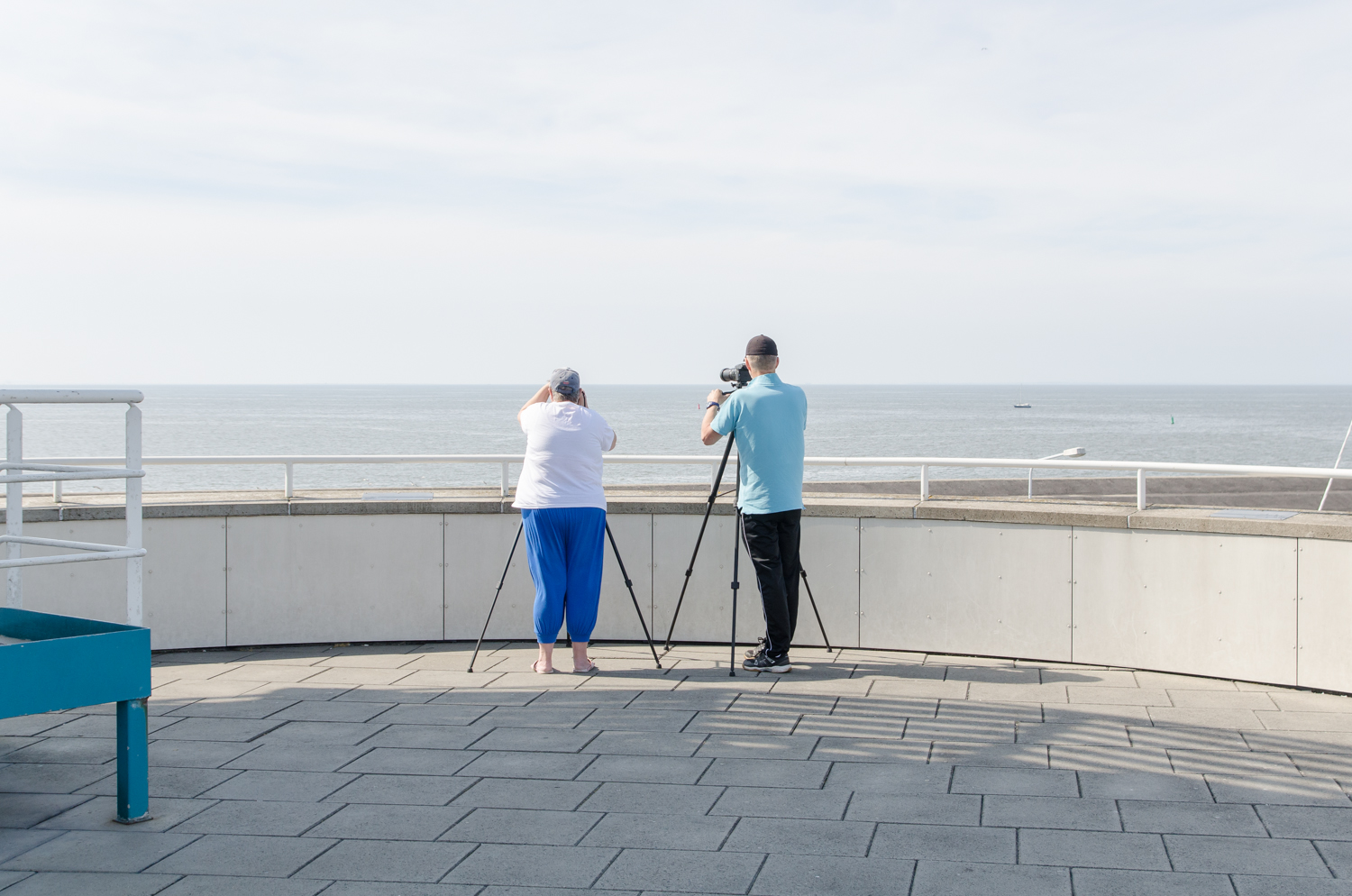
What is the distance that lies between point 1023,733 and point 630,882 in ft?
7.55

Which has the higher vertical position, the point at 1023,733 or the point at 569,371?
the point at 569,371

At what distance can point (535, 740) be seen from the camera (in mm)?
4941

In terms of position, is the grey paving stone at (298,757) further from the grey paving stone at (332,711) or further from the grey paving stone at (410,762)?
the grey paving stone at (332,711)

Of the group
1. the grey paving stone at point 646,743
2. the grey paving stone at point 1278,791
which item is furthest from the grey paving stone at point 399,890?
the grey paving stone at point 1278,791

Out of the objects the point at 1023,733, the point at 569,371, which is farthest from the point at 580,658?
the point at 1023,733

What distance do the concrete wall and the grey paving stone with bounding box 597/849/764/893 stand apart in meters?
3.35

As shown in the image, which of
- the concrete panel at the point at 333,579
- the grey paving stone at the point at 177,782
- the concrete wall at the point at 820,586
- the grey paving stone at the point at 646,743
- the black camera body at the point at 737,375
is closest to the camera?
the grey paving stone at the point at 177,782

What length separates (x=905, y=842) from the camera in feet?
12.1

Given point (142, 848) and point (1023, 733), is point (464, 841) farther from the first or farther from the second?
point (1023, 733)

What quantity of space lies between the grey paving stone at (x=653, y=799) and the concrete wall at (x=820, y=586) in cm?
268

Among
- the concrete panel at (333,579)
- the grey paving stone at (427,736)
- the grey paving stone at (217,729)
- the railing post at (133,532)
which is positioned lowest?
the grey paving stone at (217,729)

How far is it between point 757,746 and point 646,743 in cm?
47

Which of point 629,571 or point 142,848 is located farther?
point 629,571

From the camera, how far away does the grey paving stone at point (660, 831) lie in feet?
12.1
